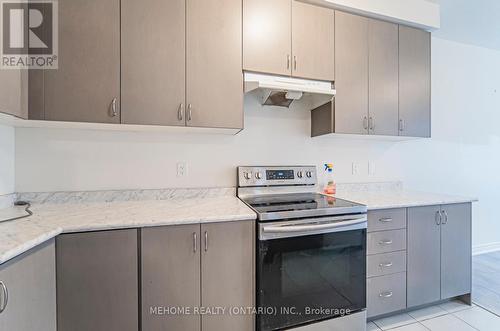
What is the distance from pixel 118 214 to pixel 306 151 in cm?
160

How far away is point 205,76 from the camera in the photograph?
66.9 inches

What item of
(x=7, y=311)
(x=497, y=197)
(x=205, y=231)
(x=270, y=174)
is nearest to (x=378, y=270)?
(x=270, y=174)

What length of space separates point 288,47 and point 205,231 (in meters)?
1.42

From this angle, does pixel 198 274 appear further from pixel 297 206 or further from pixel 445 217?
pixel 445 217

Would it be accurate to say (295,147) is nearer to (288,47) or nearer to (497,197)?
(288,47)

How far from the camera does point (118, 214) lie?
4.68 feet

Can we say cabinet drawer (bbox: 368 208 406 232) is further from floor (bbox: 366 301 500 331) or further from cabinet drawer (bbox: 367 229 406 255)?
floor (bbox: 366 301 500 331)

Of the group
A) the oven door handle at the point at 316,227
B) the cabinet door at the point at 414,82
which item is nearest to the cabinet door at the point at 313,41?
the cabinet door at the point at 414,82

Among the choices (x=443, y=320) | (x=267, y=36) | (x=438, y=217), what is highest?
(x=267, y=36)

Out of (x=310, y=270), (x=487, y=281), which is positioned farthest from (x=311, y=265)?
(x=487, y=281)

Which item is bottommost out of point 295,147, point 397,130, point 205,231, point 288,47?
point 205,231

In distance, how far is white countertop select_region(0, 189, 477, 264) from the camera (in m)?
1.06

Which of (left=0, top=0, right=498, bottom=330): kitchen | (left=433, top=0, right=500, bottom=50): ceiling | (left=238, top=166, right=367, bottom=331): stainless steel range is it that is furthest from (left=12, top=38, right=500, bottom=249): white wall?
(left=238, top=166, right=367, bottom=331): stainless steel range

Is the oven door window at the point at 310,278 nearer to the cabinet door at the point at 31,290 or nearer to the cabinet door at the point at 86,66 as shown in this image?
the cabinet door at the point at 31,290
